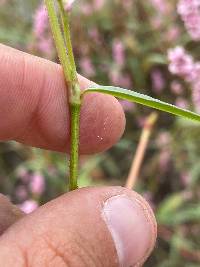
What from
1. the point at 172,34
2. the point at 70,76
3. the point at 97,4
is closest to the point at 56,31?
the point at 70,76

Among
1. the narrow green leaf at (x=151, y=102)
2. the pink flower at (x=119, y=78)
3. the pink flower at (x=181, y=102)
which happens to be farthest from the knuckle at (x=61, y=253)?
the pink flower at (x=119, y=78)

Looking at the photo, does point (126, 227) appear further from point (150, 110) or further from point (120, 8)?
point (120, 8)

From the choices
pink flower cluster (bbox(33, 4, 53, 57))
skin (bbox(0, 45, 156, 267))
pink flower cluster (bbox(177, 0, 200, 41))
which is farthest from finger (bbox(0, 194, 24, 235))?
pink flower cluster (bbox(33, 4, 53, 57))

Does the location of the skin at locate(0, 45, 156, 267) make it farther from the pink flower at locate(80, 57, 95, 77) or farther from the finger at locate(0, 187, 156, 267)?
the pink flower at locate(80, 57, 95, 77)

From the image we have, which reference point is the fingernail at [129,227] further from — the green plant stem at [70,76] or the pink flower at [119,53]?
the pink flower at [119,53]

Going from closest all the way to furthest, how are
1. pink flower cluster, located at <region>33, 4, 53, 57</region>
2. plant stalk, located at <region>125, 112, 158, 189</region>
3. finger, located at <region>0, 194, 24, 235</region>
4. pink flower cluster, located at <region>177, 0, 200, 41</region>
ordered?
1. finger, located at <region>0, 194, 24, 235</region>
2. pink flower cluster, located at <region>177, 0, 200, 41</region>
3. plant stalk, located at <region>125, 112, 158, 189</region>
4. pink flower cluster, located at <region>33, 4, 53, 57</region>

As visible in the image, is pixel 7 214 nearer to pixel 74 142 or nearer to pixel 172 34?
pixel 74 142

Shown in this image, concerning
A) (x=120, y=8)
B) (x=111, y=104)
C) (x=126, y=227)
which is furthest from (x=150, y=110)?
Result: (x=126, y=227)
